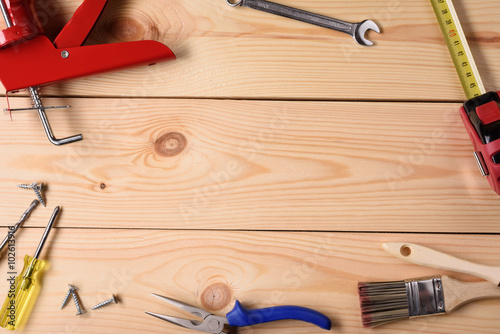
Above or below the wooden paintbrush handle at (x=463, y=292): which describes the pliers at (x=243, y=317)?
below

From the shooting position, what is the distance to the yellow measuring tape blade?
0.85 m

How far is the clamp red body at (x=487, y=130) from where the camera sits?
77 cm

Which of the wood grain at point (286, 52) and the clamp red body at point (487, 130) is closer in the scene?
the clamp red body at point (487, 130)

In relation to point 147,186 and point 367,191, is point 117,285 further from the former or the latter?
point 367,191

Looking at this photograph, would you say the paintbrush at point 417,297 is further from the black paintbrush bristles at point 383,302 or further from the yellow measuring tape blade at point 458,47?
the yellow measuring tape blade at point 458,47

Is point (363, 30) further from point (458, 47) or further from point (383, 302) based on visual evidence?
point (383, 302)

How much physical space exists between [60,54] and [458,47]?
678 mm

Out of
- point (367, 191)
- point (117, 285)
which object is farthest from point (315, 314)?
point (117, 285)

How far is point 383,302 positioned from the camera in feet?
2.62

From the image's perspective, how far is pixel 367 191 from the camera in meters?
0.85

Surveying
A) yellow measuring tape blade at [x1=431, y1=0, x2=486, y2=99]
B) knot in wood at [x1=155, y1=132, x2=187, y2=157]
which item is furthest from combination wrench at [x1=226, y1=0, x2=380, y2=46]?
knot in wood at [x1=155, y1=132, x2=187, y2=157]

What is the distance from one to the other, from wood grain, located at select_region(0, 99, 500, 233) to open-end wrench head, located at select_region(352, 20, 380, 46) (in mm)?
113

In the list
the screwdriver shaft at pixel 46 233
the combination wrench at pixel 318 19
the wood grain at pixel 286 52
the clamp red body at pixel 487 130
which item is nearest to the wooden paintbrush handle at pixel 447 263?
the clamp red body at pixel 487 130

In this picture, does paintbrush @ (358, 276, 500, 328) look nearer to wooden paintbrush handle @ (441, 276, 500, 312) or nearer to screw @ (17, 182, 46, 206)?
wooden paintbrush handle @ (441, 276, 500, 312)
